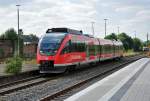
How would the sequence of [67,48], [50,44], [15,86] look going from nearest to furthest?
[15,86] → [50,44] → [67,48]

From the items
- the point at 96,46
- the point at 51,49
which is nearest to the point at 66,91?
the point at 51,49

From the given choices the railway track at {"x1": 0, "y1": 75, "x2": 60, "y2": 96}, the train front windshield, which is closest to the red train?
the train front windshield

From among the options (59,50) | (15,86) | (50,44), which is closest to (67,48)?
(59,50)

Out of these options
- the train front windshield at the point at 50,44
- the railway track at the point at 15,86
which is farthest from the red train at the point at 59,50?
the railway track at the point at 15,86

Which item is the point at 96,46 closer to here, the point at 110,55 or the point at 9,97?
the point at 110,55

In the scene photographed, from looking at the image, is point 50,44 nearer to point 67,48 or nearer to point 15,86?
point 67,48

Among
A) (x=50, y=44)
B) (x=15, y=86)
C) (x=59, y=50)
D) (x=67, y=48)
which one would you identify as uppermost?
(x=50, y=44)

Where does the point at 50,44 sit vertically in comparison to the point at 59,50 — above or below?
above

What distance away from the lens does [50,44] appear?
94.2 ft

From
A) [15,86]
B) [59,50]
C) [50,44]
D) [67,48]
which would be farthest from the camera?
[67,48]

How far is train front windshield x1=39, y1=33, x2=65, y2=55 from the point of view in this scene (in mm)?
28562

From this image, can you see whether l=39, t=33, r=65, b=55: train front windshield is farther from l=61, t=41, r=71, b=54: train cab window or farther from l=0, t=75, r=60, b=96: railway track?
l=0, t=75, r=60, b=96: railway track

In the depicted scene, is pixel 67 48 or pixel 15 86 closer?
pixel 15 86

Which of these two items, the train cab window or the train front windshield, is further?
the train cab window
